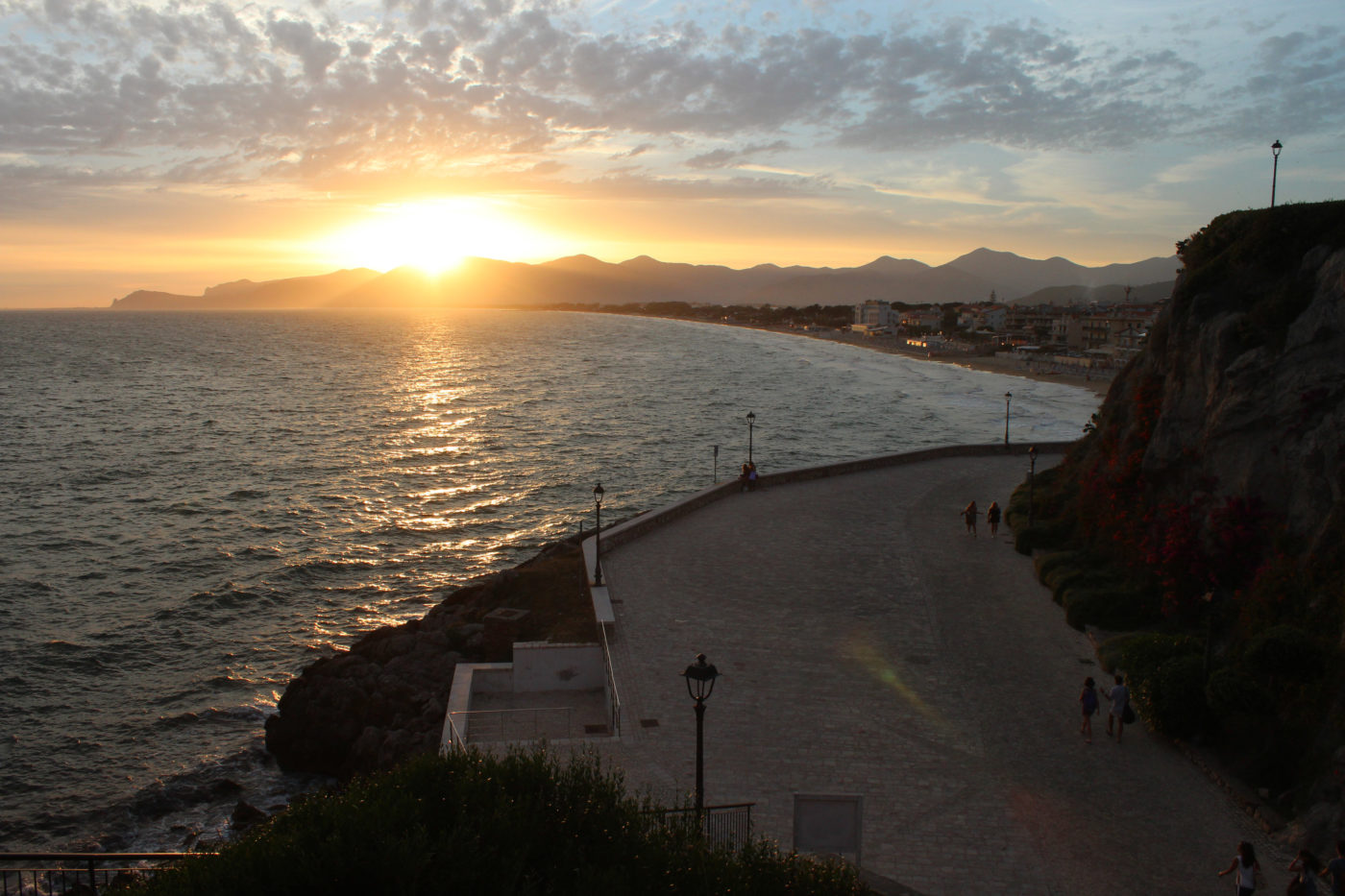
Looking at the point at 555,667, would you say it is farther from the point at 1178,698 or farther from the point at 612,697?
the point at 1178,698

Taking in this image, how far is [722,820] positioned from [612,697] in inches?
167

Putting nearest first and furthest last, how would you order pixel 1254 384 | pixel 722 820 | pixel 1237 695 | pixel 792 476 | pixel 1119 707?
pixel 722 820
pixel 1237 695
pixel 1119 707
pixel 1254 384
pixel 792 476

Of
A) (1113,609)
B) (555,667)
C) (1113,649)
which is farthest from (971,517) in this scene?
(555,667)

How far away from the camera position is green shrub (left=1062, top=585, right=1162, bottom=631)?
1700 centimetres

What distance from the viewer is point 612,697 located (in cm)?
1425

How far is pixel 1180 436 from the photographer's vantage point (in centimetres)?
1855

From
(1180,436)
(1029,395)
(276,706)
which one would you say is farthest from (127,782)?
(1029,395)

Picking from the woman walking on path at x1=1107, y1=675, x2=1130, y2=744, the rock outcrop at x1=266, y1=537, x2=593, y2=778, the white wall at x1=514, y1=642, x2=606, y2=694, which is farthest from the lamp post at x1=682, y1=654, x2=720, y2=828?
the rock outcrop at x1=266, y1=537, x2=593, y2=778

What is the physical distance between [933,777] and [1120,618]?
7220 millimetres

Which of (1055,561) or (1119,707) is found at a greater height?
(1055,561)

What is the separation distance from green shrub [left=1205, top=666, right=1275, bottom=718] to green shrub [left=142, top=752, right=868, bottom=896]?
696 centimetres

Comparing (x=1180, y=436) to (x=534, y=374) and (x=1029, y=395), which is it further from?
(x=534, y=374)

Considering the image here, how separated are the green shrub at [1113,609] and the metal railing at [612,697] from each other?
30.5 feet

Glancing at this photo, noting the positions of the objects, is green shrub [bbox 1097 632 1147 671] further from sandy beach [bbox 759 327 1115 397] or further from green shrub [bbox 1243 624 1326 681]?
sandy beach [bbox 759 327 1115 397]
